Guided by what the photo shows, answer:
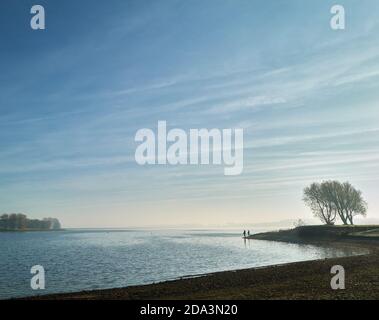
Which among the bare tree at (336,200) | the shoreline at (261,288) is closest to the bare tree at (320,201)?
the bare tree at (336,200)

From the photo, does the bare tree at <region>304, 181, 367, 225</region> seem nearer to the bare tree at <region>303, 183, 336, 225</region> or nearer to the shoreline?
the bare tree at <region>303, 183, 336, 225</region>

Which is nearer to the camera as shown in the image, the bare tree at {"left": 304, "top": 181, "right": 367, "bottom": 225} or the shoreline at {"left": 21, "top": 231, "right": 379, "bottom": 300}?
the shoreline at {"left": 21, "top": 231, "right": 379, "bottom": 300}

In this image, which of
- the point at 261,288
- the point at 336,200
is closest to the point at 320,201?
the point at 336,200

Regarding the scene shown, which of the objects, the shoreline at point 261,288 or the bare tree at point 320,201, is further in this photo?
the bare tree at point 320,201

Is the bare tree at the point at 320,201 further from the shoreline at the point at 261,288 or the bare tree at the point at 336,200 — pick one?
the shoreline at the point at 261,288

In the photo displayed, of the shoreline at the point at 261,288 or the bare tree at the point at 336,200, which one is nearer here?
the shoreline at the point at 261,288

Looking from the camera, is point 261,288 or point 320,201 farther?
point 320,201

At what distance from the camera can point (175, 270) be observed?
48.2m

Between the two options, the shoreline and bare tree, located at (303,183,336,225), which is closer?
the shoreline

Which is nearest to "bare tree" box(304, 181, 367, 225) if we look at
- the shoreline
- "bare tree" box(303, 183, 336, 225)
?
"bare tree" box(303, 183, 336, 225)

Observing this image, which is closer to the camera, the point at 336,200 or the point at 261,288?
the point at 261,288

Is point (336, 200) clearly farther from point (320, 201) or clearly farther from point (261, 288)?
point (261, 288)
